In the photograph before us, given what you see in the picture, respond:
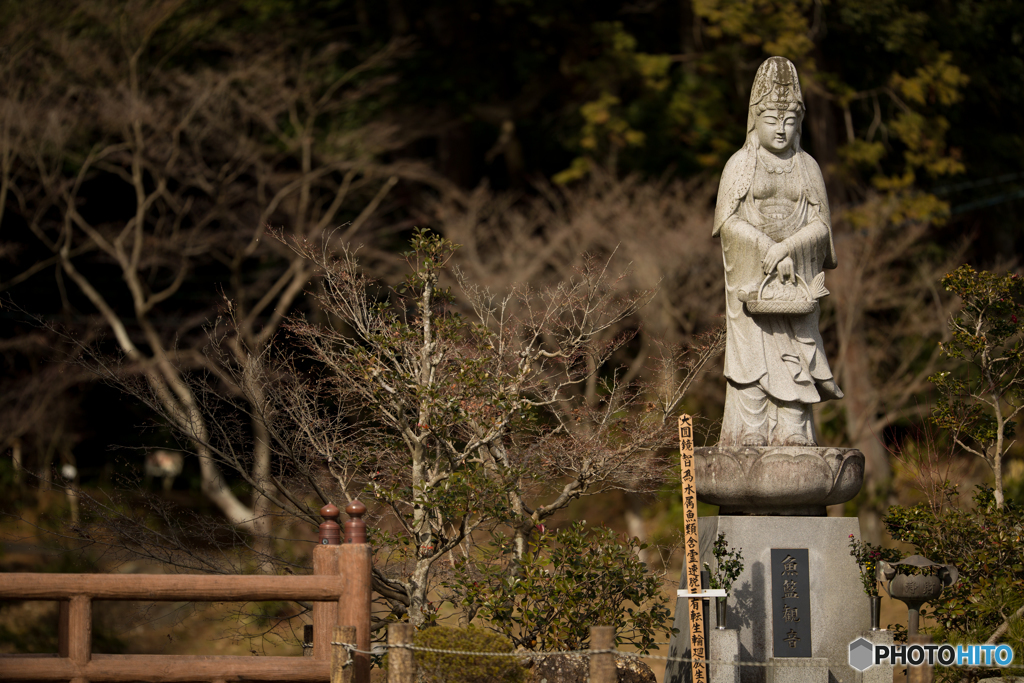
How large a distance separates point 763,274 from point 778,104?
1.19 metres

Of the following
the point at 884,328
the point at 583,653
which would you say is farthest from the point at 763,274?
the point at 884,328

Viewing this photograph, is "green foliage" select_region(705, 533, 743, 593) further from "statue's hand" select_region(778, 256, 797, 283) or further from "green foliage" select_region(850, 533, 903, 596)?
"statue's hand" select_region(778, 256, 797, 283)

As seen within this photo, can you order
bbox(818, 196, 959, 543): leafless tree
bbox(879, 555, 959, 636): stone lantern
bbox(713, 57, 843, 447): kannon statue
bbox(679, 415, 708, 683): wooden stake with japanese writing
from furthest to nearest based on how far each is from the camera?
bbox(818, 196, 959, 543): leafless tree
bbox(713, 57, 843, 447): kannon statue
bbox(879, 555, 959, 636): stone lantern
bbox(679, 415, 708, 683): wooden stake with japanese writing

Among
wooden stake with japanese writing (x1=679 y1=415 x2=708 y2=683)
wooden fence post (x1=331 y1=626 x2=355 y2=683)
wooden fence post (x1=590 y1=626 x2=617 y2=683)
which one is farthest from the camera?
wooden stake with japanese writing (x1=679 y1=415 x2=708 y2=683)

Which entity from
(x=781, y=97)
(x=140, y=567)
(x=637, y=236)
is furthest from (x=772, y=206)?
(x=140, y=567)

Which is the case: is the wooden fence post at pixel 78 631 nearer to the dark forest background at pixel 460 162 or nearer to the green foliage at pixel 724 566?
the green foliage at pixel 724 566

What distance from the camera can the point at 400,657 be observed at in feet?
18.7

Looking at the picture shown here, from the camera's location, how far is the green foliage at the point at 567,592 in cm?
668

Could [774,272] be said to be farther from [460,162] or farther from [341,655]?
[460,162]

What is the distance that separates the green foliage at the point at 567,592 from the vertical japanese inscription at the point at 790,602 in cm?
74

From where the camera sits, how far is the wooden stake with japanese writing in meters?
6.22

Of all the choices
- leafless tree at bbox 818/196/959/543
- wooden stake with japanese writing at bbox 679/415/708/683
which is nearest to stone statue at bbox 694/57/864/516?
wooden stake with japanese writing at bbox 679/415/708/683

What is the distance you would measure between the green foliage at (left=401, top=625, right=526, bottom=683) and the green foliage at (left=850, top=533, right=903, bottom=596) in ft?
7.56

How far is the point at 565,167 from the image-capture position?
2044cm
